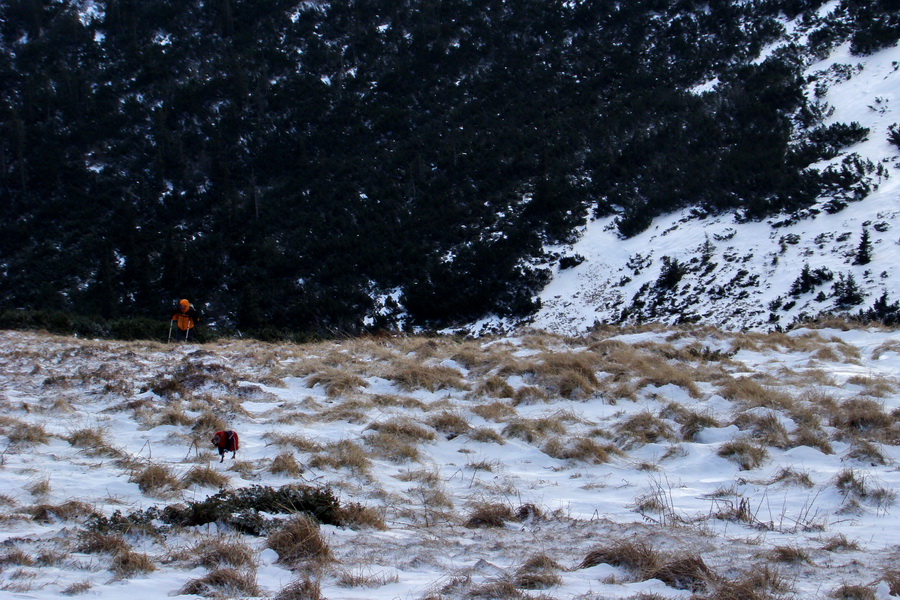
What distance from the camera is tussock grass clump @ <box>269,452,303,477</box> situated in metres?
4.61

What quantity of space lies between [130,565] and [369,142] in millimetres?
38707

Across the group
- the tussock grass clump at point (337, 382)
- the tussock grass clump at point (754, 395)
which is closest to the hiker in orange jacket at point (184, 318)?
the tussock grass clump at point (337, 382)

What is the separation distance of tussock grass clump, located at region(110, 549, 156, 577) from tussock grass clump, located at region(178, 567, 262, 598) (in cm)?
28

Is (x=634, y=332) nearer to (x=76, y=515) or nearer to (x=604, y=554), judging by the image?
(x=604, y=554)

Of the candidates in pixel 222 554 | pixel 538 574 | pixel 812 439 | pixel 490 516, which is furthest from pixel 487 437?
pixel 222 554

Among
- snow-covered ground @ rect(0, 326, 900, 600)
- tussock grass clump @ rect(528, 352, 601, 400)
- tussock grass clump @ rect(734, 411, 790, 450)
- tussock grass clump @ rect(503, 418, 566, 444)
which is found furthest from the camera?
tussock grass clump @ rect(528, 352, 601, 400)

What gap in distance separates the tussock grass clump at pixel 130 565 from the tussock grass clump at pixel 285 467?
156 centimetres

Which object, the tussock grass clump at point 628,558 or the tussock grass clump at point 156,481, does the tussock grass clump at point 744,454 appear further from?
the tussock grass clump at point 156,481

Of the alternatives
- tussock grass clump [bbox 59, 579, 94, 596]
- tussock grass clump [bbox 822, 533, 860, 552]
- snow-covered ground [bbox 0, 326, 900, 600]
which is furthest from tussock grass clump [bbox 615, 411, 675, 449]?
tussock grass clump [bbox 59, 579, 94, 596]

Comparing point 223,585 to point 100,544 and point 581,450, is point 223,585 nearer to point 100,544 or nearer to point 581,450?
point 100,544

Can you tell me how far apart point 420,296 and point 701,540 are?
25.5 metres

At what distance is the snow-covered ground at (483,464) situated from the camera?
3043 mm

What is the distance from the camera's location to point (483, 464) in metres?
5.02

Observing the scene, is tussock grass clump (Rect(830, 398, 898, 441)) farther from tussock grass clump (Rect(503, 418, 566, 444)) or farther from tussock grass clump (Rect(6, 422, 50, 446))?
tussock grass clump (Rect(6, 422, 50, 446))
